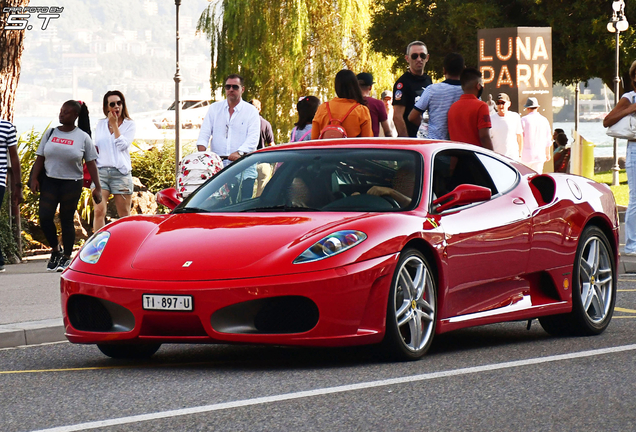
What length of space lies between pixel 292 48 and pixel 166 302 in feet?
111

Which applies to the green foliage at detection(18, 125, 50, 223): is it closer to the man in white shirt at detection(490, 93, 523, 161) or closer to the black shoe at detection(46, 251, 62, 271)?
the black shoe at detection(46, 251, 62, 271)

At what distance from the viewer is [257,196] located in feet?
23.6

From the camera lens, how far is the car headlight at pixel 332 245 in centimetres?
603

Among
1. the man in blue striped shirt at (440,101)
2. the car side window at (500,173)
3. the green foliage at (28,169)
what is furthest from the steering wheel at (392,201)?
the green foliage at (28,169)

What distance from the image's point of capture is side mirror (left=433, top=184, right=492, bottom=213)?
6703mm

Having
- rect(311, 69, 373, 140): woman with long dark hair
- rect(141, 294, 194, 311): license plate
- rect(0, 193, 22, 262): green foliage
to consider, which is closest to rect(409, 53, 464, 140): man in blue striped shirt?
rect(311, 69, 373, 140): woman with long dark hair

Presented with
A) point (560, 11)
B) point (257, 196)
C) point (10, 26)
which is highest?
point (560, 11)

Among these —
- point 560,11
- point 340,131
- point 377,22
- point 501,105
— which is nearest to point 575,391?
point 340,131

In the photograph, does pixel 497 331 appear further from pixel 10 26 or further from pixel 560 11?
A: pixel 560 11

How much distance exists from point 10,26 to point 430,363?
10.8 meters

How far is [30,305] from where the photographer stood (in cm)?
937

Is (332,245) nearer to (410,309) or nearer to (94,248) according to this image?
(410,309)

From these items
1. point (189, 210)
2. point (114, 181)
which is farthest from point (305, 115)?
point (189, 210)

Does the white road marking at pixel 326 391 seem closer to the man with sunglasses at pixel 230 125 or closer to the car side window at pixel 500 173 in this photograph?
the car side window at pixel 500 173
